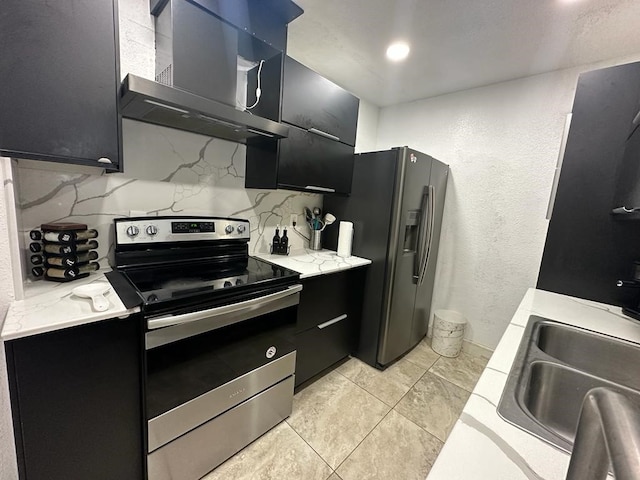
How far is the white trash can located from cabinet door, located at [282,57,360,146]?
1824mm

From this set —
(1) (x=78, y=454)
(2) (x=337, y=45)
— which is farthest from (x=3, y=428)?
(2) (x=337, y=45)

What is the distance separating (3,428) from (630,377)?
2.30 m

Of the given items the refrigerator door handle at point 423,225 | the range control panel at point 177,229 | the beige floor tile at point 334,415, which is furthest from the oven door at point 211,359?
the refrigerator door handle at point 423,225

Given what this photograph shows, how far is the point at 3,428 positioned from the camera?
2.93 ft

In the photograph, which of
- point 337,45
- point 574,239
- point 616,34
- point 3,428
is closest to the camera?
point 3,428

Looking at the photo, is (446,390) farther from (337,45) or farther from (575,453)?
(337,45)

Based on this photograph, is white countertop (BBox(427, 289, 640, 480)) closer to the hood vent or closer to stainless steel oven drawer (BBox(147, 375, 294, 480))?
stainless steel oven drawer (BBox(147, 375, 294, 480))

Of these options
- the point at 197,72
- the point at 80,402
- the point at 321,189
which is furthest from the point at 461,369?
the point at 197,72

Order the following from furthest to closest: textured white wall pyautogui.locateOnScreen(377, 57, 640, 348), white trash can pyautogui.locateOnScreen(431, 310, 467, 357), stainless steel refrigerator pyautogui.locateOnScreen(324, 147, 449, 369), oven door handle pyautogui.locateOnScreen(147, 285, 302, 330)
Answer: white trash can pyautogui.locateOnScreen(431, 310, 467, 357) → textured white wall pyautogui.locateOnScreen(377, 57, 640, 348) → stainless steel refrigerator pyautogui.locateOnScreen(324, 147, 449, 369) → oven door handle pyautogui.locateOnScreen(147, 285, 302, 330)

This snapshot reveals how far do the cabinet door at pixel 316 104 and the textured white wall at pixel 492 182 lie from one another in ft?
3.41

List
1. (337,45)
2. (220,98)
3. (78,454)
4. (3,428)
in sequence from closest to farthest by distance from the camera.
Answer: (3,428) → (78,454) → (220,98) → (337,45)

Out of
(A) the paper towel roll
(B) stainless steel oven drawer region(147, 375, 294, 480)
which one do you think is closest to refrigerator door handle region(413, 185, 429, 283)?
(A) the paper towel roll

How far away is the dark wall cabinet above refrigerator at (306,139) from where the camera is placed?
1.72m

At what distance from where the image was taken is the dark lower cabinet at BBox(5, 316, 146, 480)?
34.9 inches
